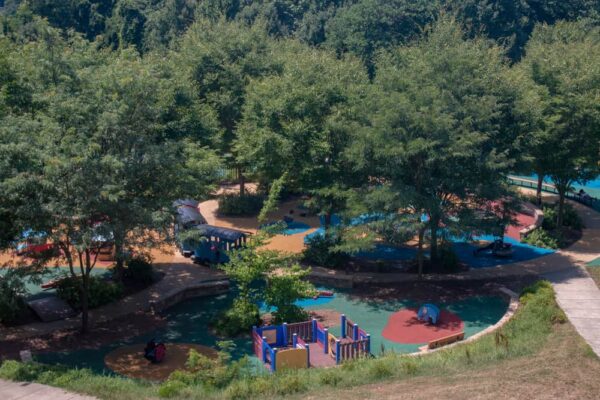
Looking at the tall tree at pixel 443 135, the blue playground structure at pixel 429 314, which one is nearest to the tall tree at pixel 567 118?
the tall tree at pixel 443 135

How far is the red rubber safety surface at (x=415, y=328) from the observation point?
78.4ft

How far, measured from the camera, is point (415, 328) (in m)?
24.7

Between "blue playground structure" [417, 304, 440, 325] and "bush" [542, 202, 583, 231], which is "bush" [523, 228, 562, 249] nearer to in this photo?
"bush" [542, 202, 583, 231]

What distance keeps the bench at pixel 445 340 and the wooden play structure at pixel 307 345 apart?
1977mm

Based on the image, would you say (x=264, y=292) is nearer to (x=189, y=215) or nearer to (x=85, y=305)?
(x=85, y=305)

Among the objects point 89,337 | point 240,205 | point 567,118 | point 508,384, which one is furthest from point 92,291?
Result: point 567,118

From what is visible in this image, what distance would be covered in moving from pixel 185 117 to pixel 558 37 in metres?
35.4

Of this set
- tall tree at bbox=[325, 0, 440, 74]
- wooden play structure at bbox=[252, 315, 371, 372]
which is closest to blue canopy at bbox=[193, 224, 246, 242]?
wooden play structure at bbox=[252, 315, 371, 372]

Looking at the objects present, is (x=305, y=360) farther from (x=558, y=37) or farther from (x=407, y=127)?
(x=558, y=37)

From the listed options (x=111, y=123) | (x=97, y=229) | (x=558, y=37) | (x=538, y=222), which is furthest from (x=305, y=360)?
(x=558, y=37)

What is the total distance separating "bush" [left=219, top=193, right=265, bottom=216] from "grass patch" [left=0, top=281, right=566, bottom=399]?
63.1 feet

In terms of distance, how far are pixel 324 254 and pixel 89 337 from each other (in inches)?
426

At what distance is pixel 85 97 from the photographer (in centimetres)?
2192

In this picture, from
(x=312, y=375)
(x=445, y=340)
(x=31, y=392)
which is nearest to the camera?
(x=31, y=392)
